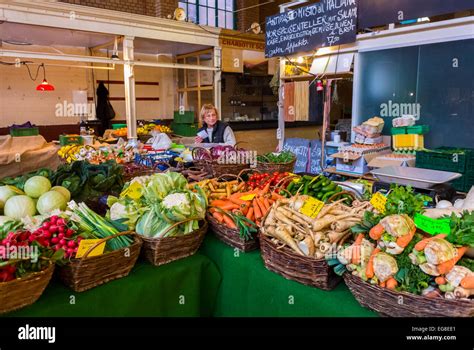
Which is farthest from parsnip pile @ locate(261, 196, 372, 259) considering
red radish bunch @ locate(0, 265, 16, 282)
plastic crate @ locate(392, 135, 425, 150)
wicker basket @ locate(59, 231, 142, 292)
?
plastic crate @ locate(392, 135, 425, 150)

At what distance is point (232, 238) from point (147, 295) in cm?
60

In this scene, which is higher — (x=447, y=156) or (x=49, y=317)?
(x=447, y=156)

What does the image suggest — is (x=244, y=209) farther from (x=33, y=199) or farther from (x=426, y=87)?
(x=426, y=87)

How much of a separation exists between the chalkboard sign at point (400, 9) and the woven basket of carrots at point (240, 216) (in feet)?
13.0

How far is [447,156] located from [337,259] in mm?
3134

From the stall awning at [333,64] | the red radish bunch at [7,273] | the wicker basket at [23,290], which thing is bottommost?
the wicker basket at [23,290]

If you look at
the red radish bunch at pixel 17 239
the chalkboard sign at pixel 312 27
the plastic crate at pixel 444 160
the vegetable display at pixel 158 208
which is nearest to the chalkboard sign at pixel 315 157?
the chalkboard sign at pixel 312 27

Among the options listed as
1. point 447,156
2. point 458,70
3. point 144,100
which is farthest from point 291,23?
point 144,100

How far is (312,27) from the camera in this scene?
6.56 meters

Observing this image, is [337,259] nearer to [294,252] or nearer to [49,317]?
[294,252]

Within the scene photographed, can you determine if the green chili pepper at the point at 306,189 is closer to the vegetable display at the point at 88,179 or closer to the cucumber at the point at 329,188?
the cucumber at the point at 329,188

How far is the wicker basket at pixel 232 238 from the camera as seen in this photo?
2.28 m

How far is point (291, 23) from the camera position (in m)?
6.98

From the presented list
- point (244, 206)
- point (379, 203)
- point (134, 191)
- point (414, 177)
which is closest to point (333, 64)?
point (414, 177)
